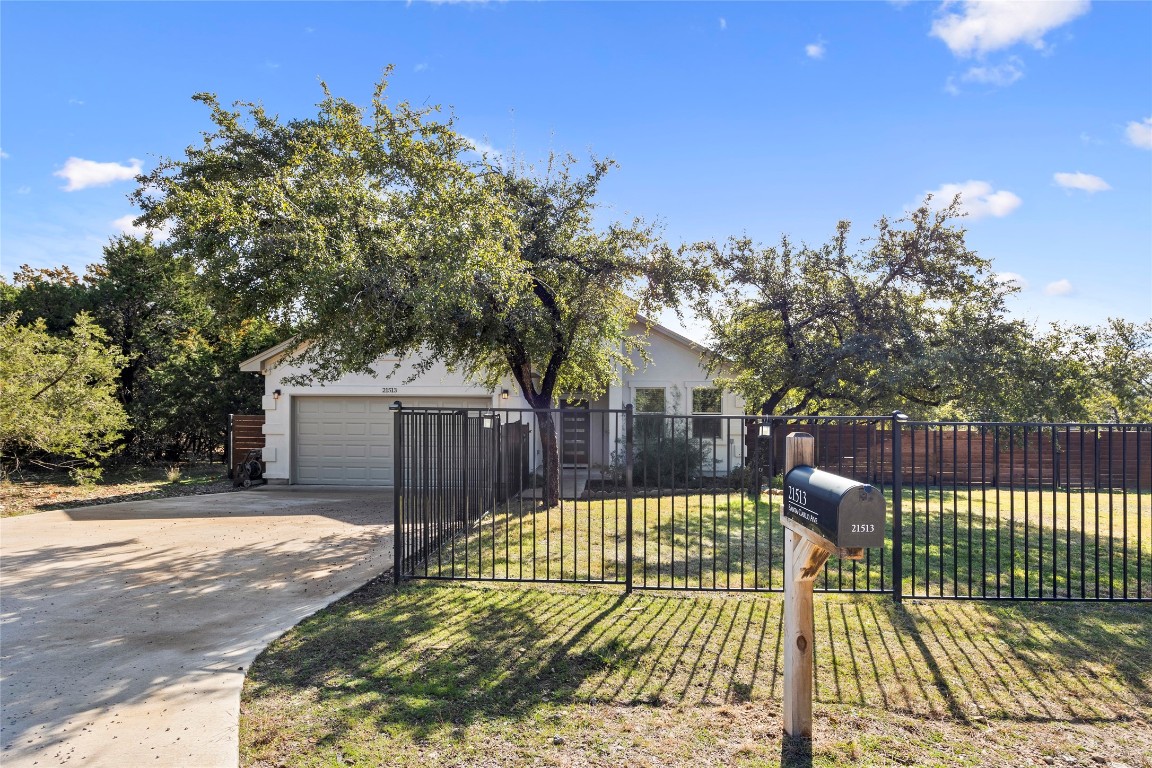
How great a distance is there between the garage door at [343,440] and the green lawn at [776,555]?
473 centimetres

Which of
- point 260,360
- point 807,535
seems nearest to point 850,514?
point 807,535

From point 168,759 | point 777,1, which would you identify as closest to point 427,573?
point 168,759

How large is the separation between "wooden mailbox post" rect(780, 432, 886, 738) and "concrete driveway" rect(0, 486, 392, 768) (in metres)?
2.92

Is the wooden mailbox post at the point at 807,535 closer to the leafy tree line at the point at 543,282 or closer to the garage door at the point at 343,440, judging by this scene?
the leafy tree line at the point at 543,282

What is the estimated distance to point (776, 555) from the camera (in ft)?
26.2

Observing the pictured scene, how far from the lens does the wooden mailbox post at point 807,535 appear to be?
308 centimetres

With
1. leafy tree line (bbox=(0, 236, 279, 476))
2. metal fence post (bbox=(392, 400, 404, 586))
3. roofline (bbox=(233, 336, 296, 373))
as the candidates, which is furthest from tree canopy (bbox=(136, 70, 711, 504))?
leafy tree line (bbox=(0, 236, 279, 476))

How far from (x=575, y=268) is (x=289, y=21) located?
521cm

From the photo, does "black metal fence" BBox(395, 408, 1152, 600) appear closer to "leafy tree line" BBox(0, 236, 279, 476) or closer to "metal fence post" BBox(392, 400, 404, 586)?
"metal fence post" BBox(392, 400, 404, 586)

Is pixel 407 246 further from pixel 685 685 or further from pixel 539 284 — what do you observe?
pixel 685 685

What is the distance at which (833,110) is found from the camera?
9.55 metres

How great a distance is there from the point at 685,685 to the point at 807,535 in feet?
4.70

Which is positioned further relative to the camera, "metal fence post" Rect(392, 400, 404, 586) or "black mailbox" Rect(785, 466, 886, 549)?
"metal fence post" Rect(392, 400, 404, 586)

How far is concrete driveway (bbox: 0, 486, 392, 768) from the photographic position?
11.7ft
